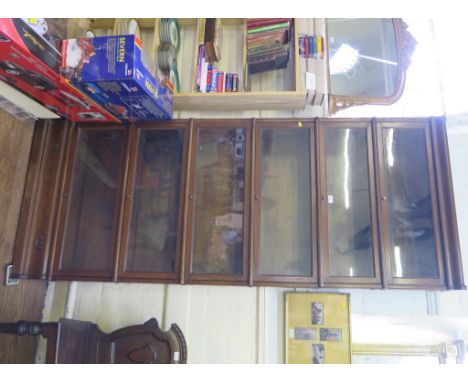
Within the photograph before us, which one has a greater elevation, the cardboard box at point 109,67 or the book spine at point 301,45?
the book spine at point 301,45

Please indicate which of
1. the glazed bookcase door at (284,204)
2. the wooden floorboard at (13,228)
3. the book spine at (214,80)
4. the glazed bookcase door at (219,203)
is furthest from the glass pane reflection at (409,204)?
the wooden floorboard at (13,228)

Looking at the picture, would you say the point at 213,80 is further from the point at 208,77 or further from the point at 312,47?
the point at 312,47

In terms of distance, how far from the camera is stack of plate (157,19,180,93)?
1941 mm

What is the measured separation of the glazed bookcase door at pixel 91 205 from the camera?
1.67 metres

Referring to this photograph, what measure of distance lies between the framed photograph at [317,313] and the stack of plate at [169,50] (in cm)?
139

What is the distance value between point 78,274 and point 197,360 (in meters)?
0.73

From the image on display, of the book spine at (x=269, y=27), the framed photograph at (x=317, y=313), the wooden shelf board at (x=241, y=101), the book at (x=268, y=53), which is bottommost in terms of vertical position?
the framed photograph at (x=317, y=313)

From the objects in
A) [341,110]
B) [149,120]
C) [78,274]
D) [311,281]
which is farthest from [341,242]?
[78,274]

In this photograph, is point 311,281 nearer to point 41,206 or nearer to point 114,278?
point 114,278

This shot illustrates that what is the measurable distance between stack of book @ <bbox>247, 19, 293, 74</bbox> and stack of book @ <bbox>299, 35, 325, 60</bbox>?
0.28 ft

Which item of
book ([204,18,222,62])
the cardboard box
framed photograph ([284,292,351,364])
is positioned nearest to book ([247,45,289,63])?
book ([204,18,222,62])

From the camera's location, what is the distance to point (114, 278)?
162 centimetres

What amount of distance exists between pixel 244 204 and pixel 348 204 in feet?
1.68

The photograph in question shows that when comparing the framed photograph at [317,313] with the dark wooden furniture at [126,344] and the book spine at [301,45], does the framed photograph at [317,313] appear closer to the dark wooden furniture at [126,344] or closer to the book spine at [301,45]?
the dark wooden furniture at [126,344]
